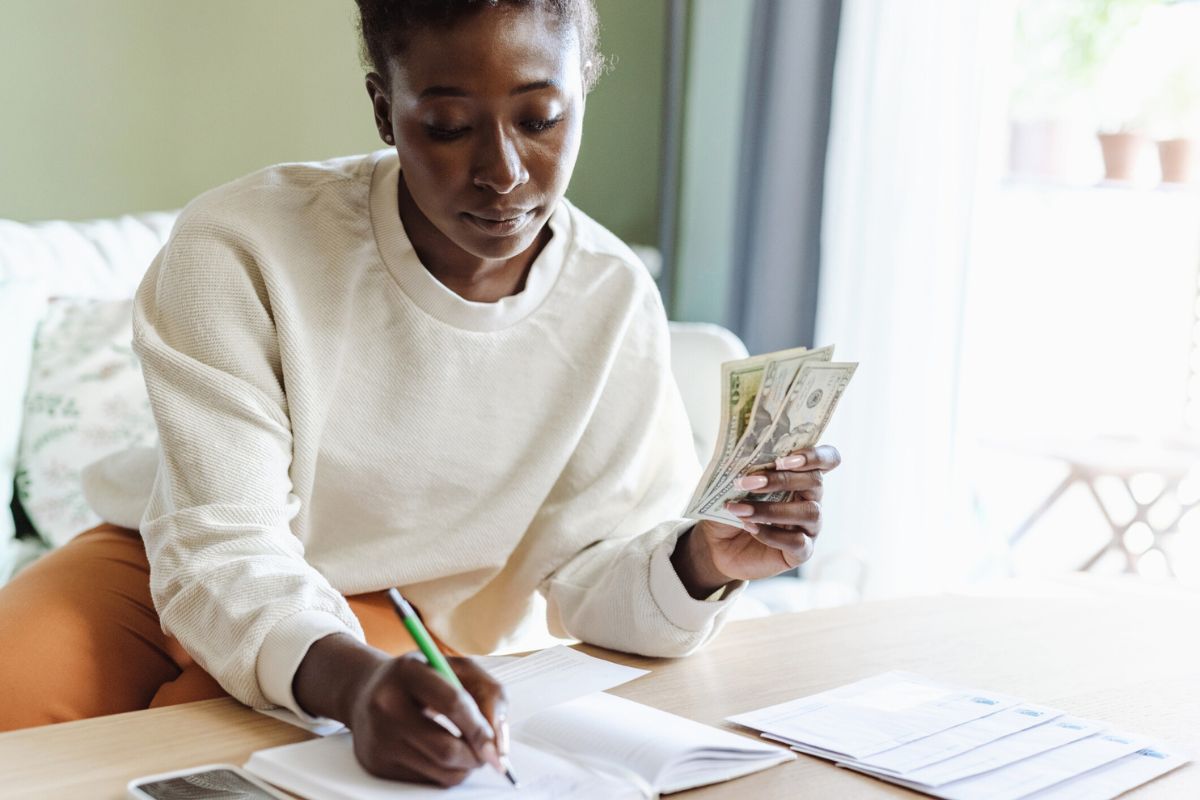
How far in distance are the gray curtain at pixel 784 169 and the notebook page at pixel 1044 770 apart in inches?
78.9

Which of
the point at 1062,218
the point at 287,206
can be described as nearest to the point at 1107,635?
the point at 287,206

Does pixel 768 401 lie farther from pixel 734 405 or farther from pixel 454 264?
pixel 454 264

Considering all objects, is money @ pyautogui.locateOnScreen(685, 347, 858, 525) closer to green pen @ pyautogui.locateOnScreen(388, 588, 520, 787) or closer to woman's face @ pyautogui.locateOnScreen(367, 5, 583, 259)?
woman's face @ pyautogui.locateOnScreen(367, 5, 583, 259)

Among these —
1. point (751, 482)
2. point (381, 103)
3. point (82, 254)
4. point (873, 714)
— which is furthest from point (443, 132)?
point (82, 254)

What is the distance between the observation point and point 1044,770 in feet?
3.17

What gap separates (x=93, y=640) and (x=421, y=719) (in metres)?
0.56

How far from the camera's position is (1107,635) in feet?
4.64

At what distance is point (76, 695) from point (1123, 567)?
115 inches

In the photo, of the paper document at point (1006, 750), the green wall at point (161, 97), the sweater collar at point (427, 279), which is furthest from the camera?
the green wall at point (161, 97)

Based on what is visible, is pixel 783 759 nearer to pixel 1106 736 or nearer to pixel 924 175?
pixel 1106 736

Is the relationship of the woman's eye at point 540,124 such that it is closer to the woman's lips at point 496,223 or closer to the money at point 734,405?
the woman's lips at point 496,223

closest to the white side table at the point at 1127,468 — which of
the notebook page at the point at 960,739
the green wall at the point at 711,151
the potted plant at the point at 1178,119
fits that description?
the potted plant at the point at 1178,119

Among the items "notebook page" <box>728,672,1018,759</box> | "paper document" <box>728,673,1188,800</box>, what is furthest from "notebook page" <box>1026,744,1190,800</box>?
"notebook page" <box>728,672,1018,759</box>

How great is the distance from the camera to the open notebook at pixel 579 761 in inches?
34.6
